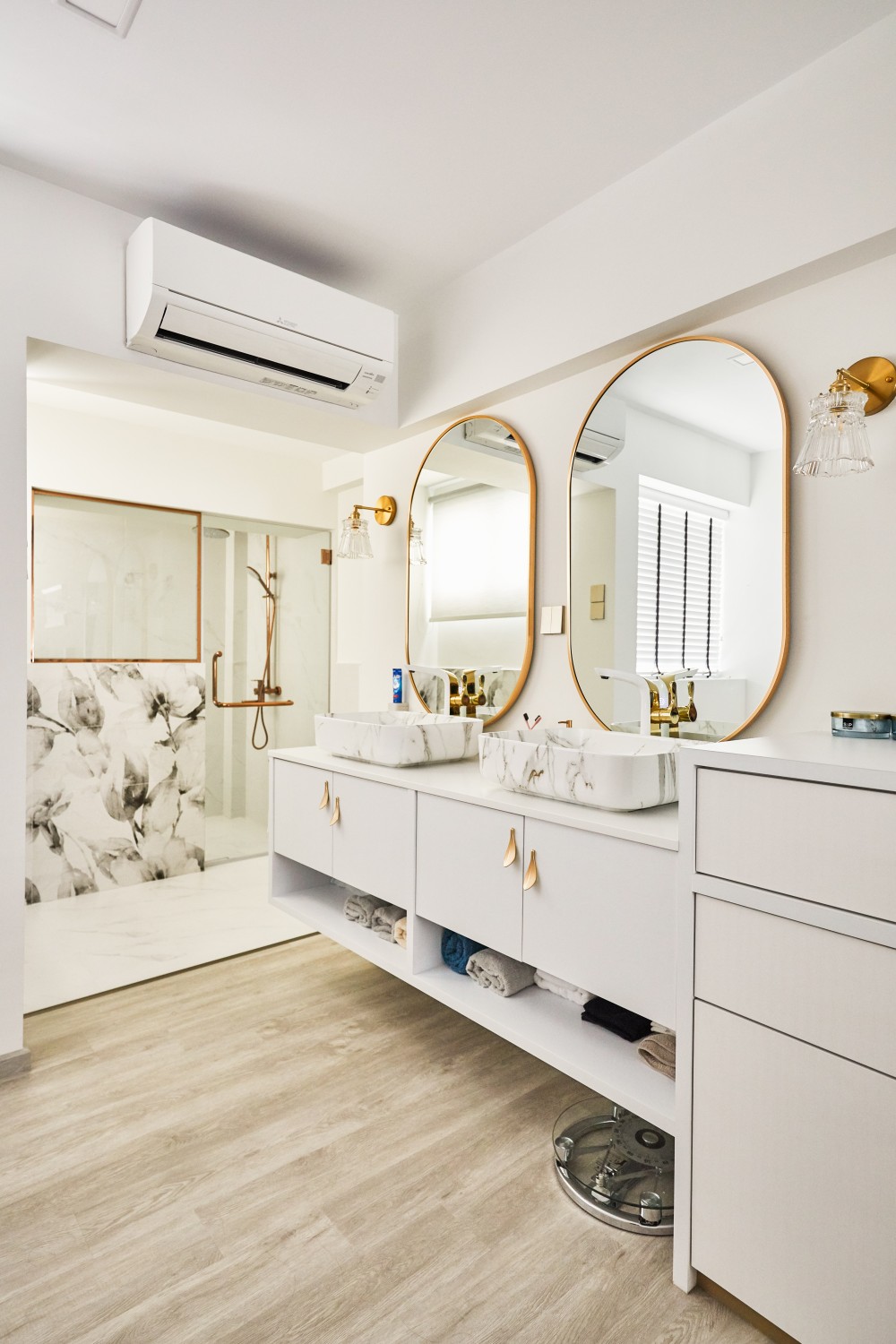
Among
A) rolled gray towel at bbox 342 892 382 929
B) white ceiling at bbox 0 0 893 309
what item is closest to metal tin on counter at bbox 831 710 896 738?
white ceiling at bbox 0 0 893 309

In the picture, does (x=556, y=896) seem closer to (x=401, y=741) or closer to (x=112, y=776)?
(x=401, y=741)

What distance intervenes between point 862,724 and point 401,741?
1.21 m

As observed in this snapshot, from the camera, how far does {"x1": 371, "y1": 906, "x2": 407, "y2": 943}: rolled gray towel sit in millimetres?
2307

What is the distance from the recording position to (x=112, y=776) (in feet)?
11.7

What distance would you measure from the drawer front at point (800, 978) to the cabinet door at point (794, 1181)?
0.03 metres

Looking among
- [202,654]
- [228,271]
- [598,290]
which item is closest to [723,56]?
[598,290]

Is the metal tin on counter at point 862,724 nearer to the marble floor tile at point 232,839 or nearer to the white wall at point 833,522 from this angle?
the white wall at point 833,522

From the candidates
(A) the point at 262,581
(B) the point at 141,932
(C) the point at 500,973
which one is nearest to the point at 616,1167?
Result: (C) the point at 500,973

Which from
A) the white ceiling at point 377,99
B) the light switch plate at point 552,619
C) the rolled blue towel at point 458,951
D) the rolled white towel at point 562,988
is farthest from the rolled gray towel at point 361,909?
the white ceiling at point 377,99

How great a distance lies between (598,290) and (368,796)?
1.57 m

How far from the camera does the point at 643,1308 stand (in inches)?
50.9

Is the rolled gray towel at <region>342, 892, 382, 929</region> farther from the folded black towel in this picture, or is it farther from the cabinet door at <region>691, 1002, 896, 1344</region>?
the cabinet door at <region>691, 1002, 896, 1344</region>

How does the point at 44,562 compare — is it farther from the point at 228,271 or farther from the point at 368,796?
A: the point at 368,796

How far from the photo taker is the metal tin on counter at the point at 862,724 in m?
1.42
